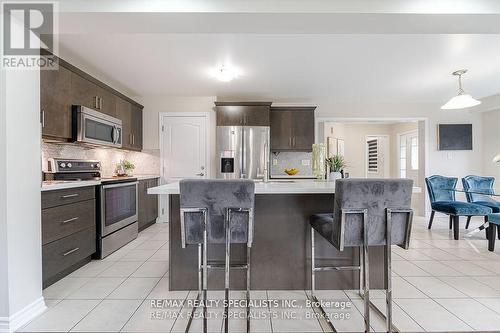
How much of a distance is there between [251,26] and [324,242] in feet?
5.76

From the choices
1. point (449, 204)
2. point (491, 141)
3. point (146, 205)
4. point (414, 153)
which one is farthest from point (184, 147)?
point (491, 141)

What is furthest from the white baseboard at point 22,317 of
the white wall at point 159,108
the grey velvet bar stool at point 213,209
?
the white wall at point 159,108

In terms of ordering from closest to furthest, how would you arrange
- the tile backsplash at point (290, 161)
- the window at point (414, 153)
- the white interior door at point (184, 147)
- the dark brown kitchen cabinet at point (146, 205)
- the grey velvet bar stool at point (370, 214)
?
the grey velvet bar stool at point (370, 214) < the dark brown kitchen cabinet at point (146, 205) < the white interior door at point (184, 147) < the tile backsplash at point (290, 161) < the window at point (414, 153)

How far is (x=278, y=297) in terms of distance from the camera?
214 cm

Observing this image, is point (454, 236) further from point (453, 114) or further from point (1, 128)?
point (1, 128)

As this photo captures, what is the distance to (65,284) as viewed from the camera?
2.39 m

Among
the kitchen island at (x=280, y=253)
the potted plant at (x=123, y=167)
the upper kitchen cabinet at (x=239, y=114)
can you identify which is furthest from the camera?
the upper kitchen cabinet at (x=239, y=114)

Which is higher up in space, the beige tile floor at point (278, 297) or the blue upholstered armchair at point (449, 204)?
the blue upholstered armchair at point (449, 204)

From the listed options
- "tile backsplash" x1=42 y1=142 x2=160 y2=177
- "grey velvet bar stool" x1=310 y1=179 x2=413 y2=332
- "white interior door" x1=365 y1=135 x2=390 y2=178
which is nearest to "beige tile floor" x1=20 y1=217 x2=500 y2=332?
"grey velvet bar stool" x1=310 y1=179 x2=413 y2=332

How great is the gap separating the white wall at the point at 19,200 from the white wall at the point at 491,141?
22.8 ft

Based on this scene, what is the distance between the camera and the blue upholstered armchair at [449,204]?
3754mm

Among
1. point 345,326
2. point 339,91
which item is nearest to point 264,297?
point 345,326

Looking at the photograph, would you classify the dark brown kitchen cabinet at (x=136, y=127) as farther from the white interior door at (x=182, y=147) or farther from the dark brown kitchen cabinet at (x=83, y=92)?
the dark brown kitchen cabinet at (x=83, y=92)

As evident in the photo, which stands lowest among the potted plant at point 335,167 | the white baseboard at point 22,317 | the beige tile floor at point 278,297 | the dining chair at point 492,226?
the beige tile floor at point 278,297
